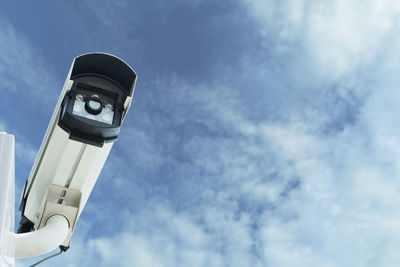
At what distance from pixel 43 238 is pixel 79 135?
0.39m

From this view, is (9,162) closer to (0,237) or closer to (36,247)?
(0,237)

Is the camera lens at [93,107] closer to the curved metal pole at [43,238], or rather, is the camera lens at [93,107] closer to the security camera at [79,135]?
the security camera at [79,135]

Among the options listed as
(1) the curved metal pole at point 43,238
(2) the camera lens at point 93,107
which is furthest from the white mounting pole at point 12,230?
(2) the camera lens at point 93,107

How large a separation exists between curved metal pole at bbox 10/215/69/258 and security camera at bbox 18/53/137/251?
0.16ft

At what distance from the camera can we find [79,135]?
1.50 metres

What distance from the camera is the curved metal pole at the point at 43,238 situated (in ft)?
4.47

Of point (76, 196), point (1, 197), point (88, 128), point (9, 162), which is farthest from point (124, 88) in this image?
point (1, 197)

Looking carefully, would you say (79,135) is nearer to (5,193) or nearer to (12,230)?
(12,230)

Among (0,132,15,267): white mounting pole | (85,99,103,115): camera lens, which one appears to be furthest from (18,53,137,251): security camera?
(0,132,15,267): white mounting pole

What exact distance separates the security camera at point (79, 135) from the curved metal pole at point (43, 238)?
5 cm

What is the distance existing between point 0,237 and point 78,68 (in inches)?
35.8

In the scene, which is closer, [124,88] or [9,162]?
[9,162]

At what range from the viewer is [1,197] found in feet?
2.72

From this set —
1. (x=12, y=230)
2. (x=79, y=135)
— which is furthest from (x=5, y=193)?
(x=79, y=135)
